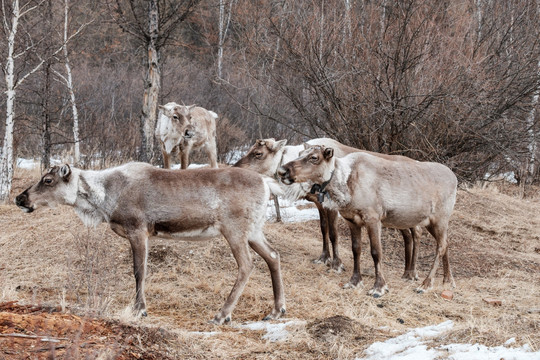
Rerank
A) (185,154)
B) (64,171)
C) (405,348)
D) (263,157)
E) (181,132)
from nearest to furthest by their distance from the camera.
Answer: (405,348), (64,171), (263,157), (181,132), (185,154)

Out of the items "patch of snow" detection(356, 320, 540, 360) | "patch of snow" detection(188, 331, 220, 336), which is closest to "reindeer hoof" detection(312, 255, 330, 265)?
"patch of snow" detection(188, 331, 220, 336)

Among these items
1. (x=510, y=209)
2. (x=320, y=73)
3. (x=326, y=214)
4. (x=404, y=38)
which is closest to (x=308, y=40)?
(x=320, y=73)

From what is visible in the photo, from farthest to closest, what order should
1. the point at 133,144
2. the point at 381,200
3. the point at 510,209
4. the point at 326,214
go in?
1. the point at 133,144
2. the point at 510,209
3. the point at 326,214
4. the point at 381,200

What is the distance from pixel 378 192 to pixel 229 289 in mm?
2423

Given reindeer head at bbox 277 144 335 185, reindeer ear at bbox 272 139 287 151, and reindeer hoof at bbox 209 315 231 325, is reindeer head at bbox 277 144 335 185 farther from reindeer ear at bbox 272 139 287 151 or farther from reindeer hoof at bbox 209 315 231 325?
reindeer hoof at bbox 209 315 231 325

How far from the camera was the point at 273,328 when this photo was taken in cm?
594

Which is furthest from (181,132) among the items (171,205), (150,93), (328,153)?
(171,205)

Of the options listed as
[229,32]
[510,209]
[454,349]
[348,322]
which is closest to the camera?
[454,349]

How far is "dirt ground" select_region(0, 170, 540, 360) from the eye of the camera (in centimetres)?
462

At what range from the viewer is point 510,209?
1396 centimetres

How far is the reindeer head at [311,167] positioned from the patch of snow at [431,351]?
3.07 metres

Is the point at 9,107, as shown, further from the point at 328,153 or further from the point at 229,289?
the point at 328,153

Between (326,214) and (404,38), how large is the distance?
3689 mm

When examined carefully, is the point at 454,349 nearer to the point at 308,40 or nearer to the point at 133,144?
the point at 308,40
